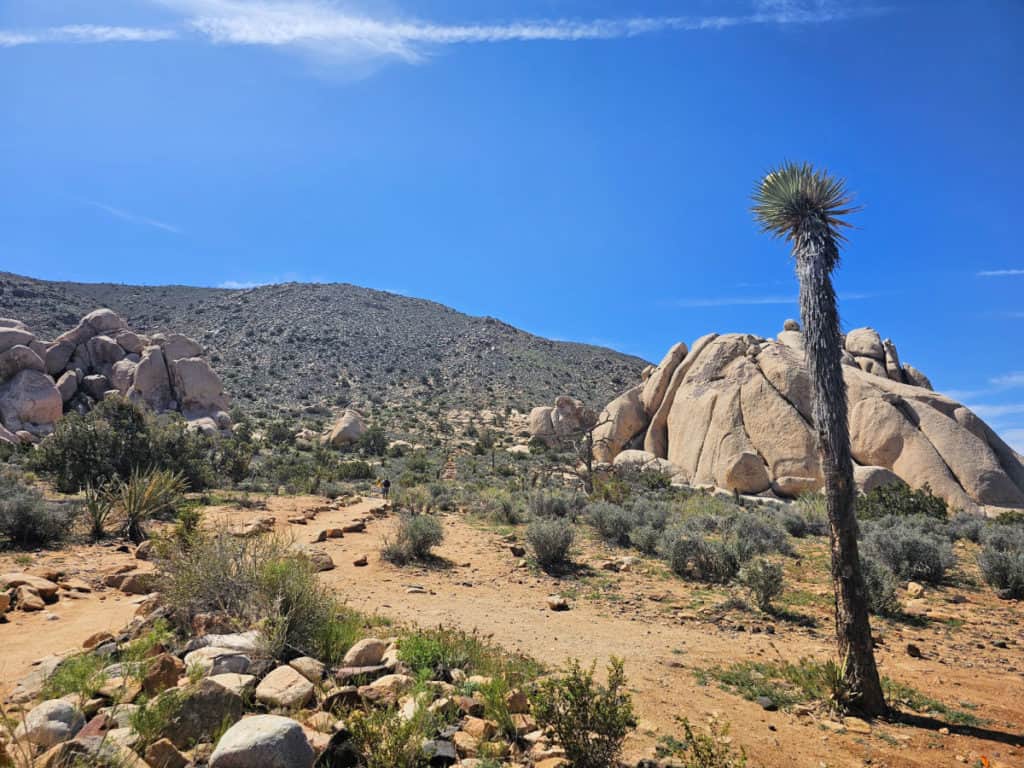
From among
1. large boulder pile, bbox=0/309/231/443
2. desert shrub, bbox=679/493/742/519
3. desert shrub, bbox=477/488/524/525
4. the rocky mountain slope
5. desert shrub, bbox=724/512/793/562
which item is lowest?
desert shrub, bbox=477/488/524/525

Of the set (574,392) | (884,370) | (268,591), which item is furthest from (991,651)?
(574,392)

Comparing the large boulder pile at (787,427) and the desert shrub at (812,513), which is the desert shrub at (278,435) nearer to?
the large boulder pile at (787,427)

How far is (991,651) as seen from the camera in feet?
25.7

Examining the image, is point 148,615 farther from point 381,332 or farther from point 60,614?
point 381,332

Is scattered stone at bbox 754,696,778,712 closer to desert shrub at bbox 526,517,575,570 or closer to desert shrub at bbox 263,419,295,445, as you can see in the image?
desert shrub at bbox 526,517,575,570

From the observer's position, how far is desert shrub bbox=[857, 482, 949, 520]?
17516 mm

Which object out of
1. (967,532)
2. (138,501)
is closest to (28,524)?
(138,501)

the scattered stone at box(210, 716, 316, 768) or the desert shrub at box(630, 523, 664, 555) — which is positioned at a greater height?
the desert shrub at box(630, 523, 664, 555)

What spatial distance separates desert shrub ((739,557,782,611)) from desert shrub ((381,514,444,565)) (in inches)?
260

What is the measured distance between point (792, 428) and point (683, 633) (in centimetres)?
1904

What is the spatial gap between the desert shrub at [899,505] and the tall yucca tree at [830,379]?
13.5 meters

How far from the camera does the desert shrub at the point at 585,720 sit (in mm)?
4027

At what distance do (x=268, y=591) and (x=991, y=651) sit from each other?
31.5ft

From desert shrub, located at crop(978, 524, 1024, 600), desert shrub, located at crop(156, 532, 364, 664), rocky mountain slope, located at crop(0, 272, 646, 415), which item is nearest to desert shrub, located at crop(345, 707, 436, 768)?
desert shrub, located at crop(156, 532, 364, 664)
